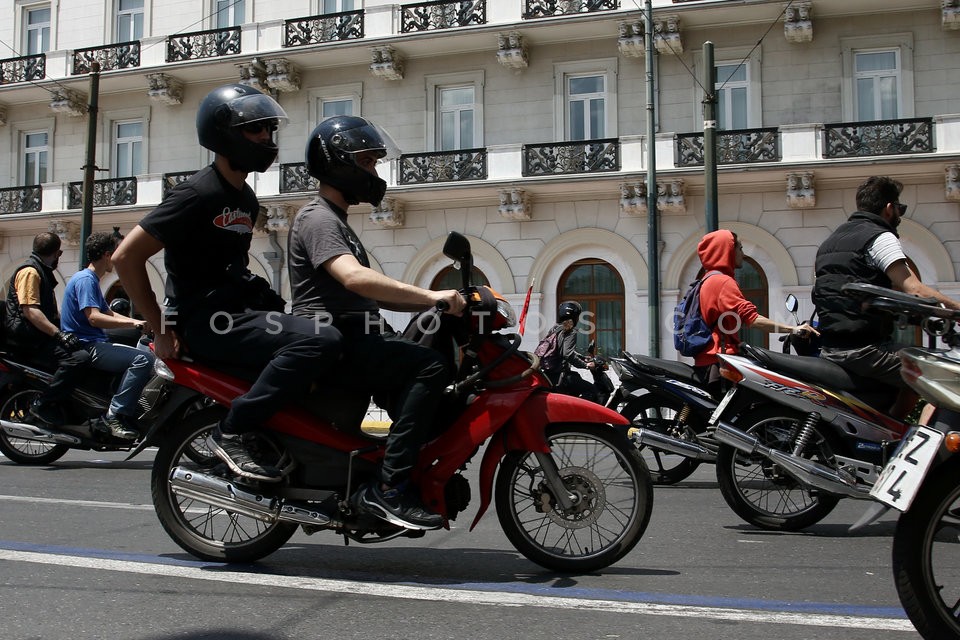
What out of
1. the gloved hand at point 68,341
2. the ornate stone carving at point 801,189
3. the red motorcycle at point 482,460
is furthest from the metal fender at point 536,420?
the ornate stone carving at point 801,189

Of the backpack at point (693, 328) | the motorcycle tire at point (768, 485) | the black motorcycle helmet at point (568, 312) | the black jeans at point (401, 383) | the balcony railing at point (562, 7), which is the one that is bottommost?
the motorcycle tire at point (768, 485)

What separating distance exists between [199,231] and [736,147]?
1836 cm

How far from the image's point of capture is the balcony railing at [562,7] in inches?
871

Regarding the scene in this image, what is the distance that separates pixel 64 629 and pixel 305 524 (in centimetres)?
102

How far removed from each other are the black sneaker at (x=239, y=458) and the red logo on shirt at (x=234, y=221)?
86 centimetres

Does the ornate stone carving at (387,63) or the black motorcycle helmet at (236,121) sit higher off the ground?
the ornate stone carving at (387,63)

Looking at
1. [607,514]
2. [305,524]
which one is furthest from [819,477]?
[305,524]

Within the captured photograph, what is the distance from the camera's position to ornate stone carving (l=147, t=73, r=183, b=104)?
2580cm

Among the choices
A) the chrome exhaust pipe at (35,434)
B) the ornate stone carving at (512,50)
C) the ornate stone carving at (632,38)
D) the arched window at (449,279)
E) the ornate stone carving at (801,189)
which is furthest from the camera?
the arched window at (449,279)

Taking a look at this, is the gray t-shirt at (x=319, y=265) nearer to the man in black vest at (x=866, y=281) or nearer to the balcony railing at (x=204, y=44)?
the man in black vest at (x=866, y=281)

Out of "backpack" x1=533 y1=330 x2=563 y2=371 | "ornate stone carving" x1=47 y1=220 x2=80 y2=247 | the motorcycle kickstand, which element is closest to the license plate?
the motorcycle kickstand

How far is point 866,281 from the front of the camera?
5.53m

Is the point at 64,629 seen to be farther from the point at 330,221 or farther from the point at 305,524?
the point at 330,221

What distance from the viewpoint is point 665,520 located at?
588 centimetres
